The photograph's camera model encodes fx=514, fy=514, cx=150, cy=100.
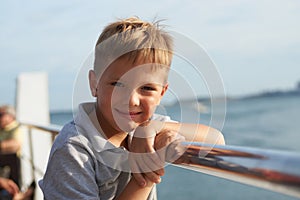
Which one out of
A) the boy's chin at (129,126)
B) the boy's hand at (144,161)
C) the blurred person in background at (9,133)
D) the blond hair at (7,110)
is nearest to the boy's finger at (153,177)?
the boy's hand at (144,161)

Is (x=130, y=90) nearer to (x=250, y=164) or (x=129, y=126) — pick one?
(x=129, y=126)

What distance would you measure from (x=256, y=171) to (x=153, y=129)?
39cm

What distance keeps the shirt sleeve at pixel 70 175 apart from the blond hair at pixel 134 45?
0.57 ft

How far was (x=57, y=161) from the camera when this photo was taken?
1.02 meters

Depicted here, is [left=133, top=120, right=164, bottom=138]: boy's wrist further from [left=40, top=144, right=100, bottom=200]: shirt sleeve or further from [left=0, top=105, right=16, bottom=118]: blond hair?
[left=0, top=105, right=16, bottom=118]: blond hair

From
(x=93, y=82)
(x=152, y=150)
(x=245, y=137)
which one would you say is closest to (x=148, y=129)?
(x=152, y=150)

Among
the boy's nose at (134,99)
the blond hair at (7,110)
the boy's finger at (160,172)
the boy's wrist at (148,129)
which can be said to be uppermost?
the boy's nose at (134,99)

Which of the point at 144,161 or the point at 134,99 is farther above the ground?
the point at 134,99

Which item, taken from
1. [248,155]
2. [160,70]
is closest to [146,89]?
[160,70]

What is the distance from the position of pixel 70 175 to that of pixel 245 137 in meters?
32.4

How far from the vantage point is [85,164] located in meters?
1.03

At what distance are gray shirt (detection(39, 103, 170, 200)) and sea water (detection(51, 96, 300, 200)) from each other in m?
0.16

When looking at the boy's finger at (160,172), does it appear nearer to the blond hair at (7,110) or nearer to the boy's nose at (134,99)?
the boy's nose at (134,99)

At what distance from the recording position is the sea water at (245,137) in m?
21.8
